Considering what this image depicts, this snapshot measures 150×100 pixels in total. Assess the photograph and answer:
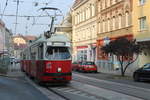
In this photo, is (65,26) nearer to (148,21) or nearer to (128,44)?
(148,21)

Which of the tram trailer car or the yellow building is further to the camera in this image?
the yellow building

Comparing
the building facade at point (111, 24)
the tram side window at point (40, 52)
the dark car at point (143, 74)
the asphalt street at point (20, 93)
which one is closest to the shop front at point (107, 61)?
the building facade at point (111, 24)

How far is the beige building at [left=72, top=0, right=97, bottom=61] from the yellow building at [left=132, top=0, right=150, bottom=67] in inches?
626

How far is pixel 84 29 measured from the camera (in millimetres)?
63781

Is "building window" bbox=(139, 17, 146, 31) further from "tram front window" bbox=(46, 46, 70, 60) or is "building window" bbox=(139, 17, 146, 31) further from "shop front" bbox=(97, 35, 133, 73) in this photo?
"tram front window" bbox=(46, 46, 70, 60)

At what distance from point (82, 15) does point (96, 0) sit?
32.9 feet

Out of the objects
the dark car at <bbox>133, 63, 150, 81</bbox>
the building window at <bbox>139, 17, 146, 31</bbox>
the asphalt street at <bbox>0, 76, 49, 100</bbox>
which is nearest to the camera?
the asphalt street at <bbox>0, 76, 49, 100</bbox>

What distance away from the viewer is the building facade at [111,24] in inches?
1699

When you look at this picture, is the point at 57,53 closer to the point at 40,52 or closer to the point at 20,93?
the point at 40,52

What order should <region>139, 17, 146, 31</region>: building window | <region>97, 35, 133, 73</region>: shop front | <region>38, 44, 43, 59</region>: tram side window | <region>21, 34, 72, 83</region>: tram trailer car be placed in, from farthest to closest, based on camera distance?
1. <region>97, 35, 133, 73</region>: shop front
2. <region>139, 17, 146, 31</region>: building window
3. <region>38, 44, 43, 59</region>: tram side window
4. <region>21, 34, 72, 83</region>: tram trailer car

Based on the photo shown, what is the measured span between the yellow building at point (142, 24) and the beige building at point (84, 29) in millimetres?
15913

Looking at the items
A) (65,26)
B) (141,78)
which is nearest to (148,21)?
(141,78)

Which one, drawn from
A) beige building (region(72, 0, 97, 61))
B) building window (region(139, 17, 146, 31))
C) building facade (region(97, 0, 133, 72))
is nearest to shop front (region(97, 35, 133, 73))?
building facade (region(97, 0, 133, 72))

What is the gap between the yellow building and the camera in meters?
38.3
